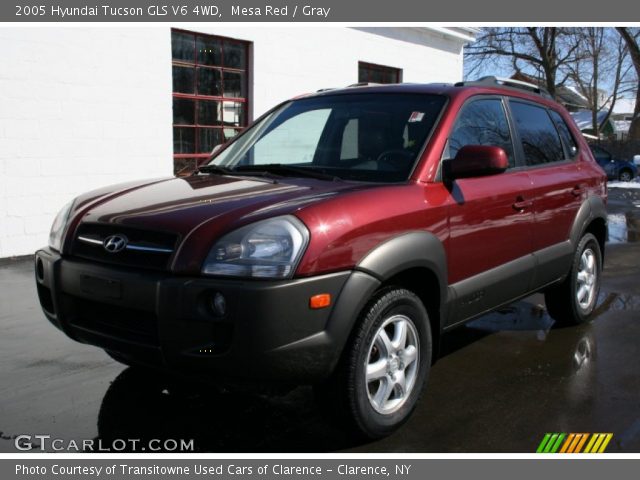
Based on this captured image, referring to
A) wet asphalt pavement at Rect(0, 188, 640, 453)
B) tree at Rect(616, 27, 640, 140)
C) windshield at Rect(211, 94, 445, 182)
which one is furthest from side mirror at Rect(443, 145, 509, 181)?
tree at Rect(616, 27, 640, 140)

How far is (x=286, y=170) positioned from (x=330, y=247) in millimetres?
1034

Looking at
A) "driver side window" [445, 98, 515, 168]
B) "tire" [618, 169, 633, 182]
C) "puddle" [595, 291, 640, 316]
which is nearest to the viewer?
"driver side window" [445, 98, 515, 168]

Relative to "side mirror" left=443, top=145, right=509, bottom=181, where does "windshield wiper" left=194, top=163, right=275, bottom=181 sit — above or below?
below

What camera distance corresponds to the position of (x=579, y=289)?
5547 millimetres

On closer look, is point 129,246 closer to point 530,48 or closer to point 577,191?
point 577,191

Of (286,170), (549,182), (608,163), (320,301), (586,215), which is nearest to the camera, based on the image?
(320,301)

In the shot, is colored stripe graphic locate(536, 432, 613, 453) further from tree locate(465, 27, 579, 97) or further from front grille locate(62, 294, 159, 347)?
tree locate(465, 27, 579, 97)

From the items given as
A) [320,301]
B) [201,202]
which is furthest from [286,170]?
[320,301]

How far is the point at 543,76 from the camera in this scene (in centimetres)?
4200

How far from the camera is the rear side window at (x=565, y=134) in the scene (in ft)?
17.7

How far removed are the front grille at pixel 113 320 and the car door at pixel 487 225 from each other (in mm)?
1649

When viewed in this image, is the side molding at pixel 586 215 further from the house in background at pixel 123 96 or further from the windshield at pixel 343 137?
the house in background at pixel 123 96

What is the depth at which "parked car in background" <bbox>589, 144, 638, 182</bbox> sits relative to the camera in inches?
937

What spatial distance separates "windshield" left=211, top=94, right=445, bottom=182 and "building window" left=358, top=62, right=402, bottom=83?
9017mm
